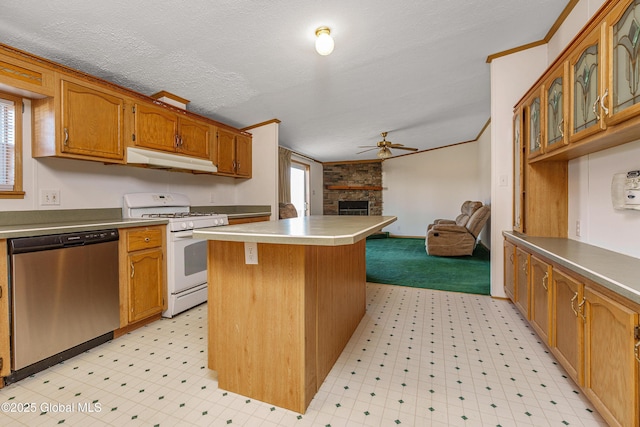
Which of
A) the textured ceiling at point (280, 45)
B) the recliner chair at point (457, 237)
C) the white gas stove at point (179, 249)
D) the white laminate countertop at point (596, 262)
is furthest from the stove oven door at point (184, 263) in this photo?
the recliner chair at point (457, 237)

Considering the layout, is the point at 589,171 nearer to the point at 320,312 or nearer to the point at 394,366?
Answer: the point at 394,366

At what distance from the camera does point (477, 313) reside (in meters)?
2.61

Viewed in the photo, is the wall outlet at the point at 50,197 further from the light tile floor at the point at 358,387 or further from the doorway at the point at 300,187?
the doorway at the point at 300,187

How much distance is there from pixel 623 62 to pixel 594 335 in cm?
124

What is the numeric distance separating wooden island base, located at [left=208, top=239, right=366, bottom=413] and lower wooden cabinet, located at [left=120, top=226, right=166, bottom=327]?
3.55 feet

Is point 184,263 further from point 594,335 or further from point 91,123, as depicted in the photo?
point 594,335

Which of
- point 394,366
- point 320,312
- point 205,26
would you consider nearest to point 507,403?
point 394,366

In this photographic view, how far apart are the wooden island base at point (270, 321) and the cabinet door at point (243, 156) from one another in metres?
2.75

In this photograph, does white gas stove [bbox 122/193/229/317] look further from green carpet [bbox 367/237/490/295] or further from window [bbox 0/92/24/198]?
green carpet [bbox 367/237/490/295]

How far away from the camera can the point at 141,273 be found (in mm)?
2334

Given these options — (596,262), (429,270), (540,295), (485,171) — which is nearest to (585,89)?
(596,262)

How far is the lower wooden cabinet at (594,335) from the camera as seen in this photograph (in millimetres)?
1014

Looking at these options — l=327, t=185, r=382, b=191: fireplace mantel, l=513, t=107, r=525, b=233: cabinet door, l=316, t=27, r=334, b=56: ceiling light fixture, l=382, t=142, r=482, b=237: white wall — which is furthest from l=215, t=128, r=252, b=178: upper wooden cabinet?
l=382, t=142, r=482, b=237: white wall

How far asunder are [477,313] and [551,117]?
1.75 metres
